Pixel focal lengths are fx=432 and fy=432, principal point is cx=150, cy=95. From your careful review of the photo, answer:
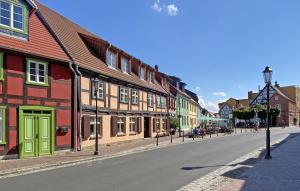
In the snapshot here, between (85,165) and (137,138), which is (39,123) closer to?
(85,165)

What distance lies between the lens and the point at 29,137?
2161 cm

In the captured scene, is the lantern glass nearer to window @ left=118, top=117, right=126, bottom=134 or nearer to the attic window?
the attic window

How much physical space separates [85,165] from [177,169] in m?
4.26

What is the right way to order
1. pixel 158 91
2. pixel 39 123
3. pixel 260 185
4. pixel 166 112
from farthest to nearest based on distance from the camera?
pixel 166 112
pixel 158 91
pixel 39 123
pixel 260 185

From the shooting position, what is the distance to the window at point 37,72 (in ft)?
71.3

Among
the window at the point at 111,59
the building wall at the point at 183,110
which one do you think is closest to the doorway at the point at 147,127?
the window at the point at 111,59

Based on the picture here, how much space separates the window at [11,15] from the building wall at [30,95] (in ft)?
5.40

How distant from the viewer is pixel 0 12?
20.6m

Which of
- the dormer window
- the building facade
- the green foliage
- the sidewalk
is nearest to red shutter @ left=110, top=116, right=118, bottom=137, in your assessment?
the building facade

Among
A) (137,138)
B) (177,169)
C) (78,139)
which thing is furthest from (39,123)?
(137,138)

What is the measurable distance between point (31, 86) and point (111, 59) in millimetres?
12186

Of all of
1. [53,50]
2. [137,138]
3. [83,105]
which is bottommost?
[137,138]

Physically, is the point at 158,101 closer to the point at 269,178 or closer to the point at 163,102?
the point at 163,102

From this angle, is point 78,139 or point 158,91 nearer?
point 78,139
